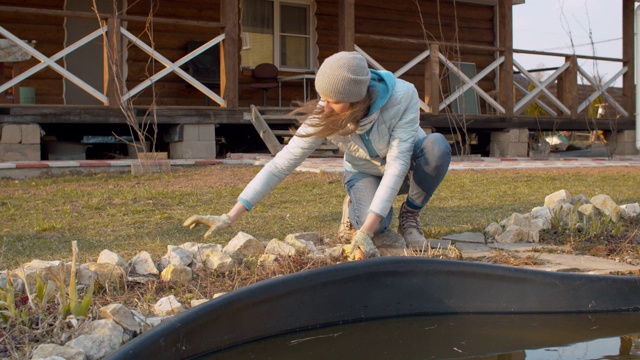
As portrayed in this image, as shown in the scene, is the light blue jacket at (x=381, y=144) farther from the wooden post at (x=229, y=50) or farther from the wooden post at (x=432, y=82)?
the wooden post at (x=432, y=82)

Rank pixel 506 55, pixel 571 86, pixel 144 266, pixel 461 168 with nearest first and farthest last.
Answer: pixel 144 266, pixel 461 168, pixel 506 55, pixel 571 86

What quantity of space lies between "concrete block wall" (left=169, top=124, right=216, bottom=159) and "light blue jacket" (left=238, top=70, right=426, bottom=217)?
19.0 ft

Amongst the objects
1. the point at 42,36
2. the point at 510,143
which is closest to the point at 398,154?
the point at 42,36

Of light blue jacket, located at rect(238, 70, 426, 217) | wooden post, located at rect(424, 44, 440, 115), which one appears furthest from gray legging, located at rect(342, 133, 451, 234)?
wooden post, located at rect(424, 44, 440, 115)

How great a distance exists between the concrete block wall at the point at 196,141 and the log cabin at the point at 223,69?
1 centimetres

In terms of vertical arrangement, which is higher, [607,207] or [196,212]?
[607,207]

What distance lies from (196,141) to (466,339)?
6801mm

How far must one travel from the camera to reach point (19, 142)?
8.23 meters

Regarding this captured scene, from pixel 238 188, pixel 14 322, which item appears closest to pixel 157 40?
pixel 238 188

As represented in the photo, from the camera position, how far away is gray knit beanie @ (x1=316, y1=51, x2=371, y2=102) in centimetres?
297

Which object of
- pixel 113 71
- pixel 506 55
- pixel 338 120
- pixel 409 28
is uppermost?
pixel 409 28

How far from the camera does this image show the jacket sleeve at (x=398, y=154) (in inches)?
122

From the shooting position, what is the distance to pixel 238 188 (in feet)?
20.9

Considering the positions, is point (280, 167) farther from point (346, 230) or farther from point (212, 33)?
point (212, 33)
